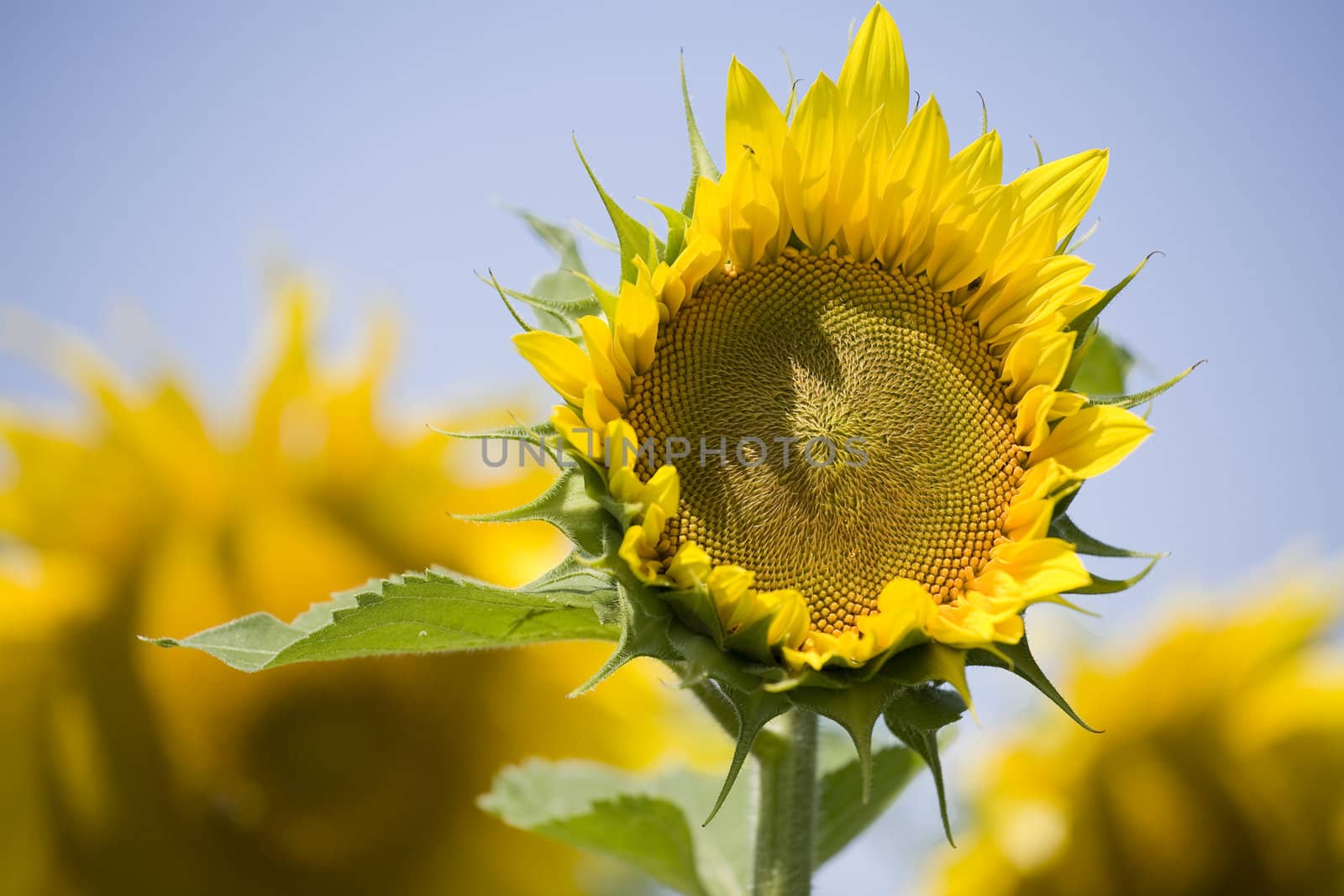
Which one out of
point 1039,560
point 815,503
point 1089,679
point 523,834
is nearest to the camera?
point 1039,560

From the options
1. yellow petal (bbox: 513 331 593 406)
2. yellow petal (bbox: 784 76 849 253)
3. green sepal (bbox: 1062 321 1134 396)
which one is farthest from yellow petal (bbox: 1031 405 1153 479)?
yellow petal (bbox: 513 331 593 406)

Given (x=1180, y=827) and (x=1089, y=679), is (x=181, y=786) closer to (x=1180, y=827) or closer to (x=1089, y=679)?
(x=1089, y=679)

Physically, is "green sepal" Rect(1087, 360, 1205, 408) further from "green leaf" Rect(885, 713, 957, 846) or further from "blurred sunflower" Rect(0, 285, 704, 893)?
"blurred sunflower" Rect(0, 285, 704, 893)

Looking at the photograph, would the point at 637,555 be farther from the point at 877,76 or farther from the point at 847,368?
the point at 877,76

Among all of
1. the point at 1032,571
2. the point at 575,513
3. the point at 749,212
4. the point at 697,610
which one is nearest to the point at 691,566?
the point at 697,610

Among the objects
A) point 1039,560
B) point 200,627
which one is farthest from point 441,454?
point 1039,560

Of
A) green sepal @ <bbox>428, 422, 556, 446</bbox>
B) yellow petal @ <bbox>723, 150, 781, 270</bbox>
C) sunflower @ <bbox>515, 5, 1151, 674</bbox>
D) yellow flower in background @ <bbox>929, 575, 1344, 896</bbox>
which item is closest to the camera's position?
green sepal @ <bbox>428, 422, 556, 446</bbox>

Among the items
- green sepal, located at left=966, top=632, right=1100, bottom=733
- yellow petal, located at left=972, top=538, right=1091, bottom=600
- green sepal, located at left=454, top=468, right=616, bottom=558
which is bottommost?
green sepal, located at left=966, top=632, right=1100, bottom=733

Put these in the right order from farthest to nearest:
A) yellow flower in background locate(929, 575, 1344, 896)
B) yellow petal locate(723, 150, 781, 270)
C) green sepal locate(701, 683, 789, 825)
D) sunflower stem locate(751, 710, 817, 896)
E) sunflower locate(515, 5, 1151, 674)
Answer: yellow flower in background locate(929, 575, 1344, 896) < sunflower stem locate(751, 710, 817, 896) < yellow petal locate(723, 150, 781, 270) < sunflower locate(515, 5, 1151, 674) < green sepal locate(701, 683, 789, 825)
